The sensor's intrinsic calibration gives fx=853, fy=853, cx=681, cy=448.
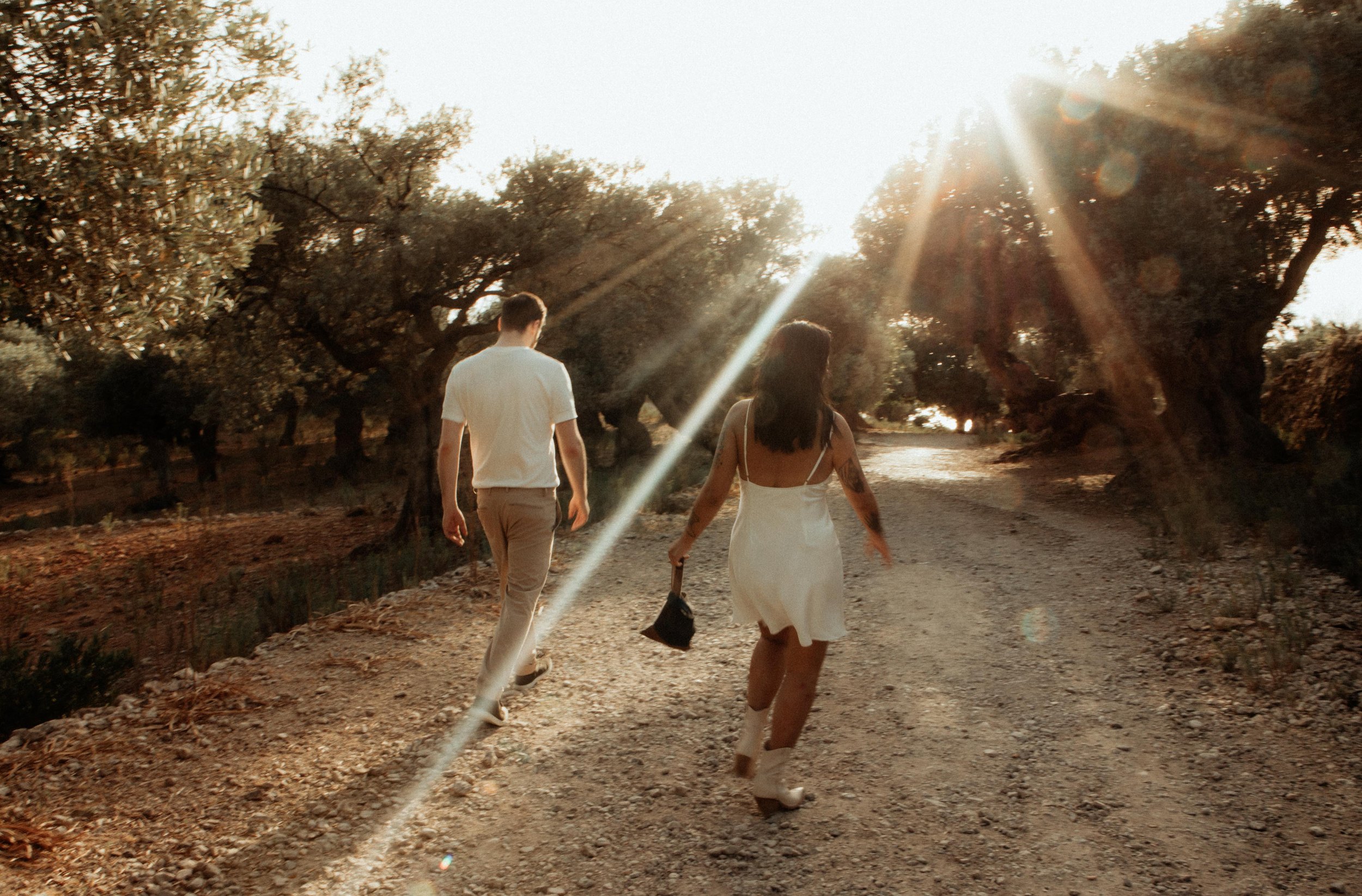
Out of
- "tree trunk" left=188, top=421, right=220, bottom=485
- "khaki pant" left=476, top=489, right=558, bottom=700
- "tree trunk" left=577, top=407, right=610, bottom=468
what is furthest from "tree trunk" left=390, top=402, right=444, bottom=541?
"tree trunk" left=188, top=421, right=220, bottom=485

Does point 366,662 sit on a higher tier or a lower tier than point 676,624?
lower

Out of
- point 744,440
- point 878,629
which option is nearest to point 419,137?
point 878,629

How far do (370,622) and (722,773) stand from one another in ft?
13.2

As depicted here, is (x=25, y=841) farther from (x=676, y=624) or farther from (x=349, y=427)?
(x=349, y=427)

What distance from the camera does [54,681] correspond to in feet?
18.2

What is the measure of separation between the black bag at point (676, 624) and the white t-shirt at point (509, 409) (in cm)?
115

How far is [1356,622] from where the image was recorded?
618 centimetres

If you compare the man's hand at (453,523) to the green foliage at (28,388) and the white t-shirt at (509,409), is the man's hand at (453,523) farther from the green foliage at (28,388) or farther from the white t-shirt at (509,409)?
the green foliage at (28,388)

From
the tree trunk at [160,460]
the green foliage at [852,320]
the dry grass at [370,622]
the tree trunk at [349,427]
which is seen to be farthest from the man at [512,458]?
the tree trunk at [349,427]

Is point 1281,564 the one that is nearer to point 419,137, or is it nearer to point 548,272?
point 548,272

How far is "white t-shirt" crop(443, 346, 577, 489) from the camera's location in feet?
15.9

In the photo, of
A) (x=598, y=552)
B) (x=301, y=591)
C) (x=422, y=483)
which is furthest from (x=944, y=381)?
(x=301, y=591)

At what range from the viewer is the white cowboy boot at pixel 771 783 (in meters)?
3.87

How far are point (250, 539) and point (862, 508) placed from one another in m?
12.2
